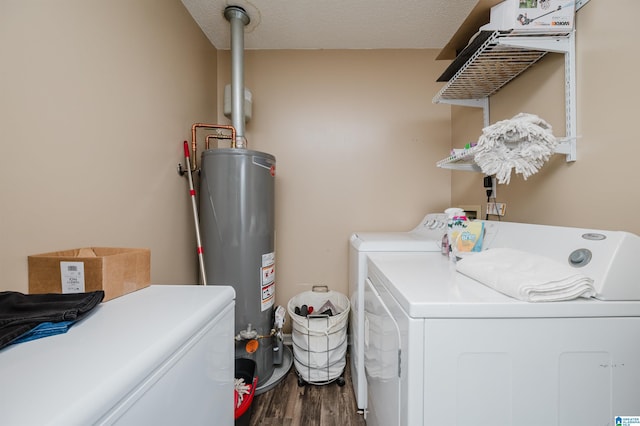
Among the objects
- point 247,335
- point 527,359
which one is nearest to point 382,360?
point 527,359

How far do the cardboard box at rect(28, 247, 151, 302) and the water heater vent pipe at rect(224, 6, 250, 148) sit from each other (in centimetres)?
118

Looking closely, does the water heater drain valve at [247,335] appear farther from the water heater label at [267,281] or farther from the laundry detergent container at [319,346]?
the laundry detergent container at [319,346]

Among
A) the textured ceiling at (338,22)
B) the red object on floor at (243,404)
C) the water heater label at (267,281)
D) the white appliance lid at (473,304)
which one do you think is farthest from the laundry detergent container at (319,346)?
the textured ceiling at (338,22)

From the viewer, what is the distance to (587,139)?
1.02 m

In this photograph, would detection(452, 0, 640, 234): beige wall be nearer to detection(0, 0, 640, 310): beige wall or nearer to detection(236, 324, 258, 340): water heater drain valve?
detection(0, 0, 640, 310): beige wall

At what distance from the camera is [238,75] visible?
1.83m

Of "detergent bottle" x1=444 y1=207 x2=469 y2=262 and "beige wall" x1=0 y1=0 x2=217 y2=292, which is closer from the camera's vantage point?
"beige wall" x1=0 y1=0 x2=217 y2=292

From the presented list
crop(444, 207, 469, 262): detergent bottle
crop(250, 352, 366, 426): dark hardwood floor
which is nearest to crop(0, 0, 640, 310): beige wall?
crop(444, 207, 469, 262): detergent bottle

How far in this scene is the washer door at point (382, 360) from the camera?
0.80 m

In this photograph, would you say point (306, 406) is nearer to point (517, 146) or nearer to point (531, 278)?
point (531, 278)

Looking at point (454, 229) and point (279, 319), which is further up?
point (454, 229)

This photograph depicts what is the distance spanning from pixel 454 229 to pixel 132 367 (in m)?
1.27

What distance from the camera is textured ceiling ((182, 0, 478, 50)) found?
1.68 metres

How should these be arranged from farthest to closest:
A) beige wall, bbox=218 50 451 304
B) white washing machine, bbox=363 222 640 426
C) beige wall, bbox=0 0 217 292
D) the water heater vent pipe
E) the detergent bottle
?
1. beige wall, bbox=218 50 451 304
2. the water heater vent pipe
3. the detergent bottle
4. beige wall, bbox=0 0 217 292
5. white washing machine, bbox=363 222 640 426
